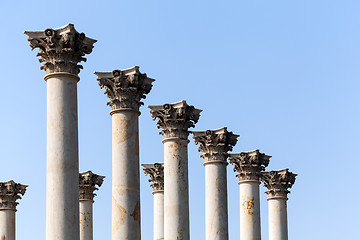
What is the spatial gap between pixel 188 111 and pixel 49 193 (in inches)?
711

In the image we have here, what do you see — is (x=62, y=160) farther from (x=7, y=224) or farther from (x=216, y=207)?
→ (x=7, y=224)

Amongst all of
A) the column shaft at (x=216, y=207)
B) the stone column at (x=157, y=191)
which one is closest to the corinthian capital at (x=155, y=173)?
the stone column at (x=157, y=191)

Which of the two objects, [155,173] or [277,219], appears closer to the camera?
Answer: [155,173]

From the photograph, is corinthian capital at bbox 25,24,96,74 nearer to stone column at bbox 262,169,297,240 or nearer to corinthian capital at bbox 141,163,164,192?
corinthian capital at bbox 141,163,164,192

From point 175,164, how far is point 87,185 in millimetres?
14524

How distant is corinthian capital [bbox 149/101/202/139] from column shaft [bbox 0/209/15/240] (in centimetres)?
1913

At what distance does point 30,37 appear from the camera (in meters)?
40.5

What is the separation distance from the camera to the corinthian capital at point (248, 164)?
64.2 metres

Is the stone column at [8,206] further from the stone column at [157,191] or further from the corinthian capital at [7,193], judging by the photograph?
the stone column at [157,191]

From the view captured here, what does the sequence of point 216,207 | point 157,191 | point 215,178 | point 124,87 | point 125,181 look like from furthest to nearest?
1. point 157,191
2. point 215,178
3. point 216,207
4. point 124,87
5. point 125,181

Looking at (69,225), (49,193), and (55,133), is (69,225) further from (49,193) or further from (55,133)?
(55,133)

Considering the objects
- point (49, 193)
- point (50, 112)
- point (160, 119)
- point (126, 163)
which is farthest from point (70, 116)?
point (160, 119)

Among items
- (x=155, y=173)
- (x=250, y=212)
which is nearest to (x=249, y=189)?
(x=250, y=212)

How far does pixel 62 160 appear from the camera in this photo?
125 ft
